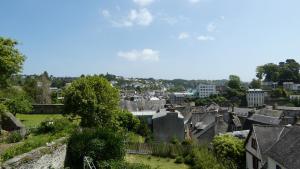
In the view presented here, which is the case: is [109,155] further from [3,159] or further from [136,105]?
[136,105]

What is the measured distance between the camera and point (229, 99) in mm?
139875

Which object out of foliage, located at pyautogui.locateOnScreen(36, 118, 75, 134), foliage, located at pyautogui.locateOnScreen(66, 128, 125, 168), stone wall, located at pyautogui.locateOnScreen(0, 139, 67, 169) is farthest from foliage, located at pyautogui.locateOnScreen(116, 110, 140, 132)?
stone wall, located at pyautogui.locateOnScreen(0, 139, 67, 169)

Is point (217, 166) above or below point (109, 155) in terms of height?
below

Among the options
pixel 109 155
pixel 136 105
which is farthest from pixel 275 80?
pixel 109 155

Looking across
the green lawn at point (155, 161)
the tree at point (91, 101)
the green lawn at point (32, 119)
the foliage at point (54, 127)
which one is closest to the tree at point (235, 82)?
the green lawn at point (32, 119)

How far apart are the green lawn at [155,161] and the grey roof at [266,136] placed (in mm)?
5459

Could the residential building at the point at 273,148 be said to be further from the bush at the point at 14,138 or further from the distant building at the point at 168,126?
the bush at the point at 14,138

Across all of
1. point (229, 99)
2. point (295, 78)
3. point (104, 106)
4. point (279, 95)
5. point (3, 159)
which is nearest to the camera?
point (3, 159)

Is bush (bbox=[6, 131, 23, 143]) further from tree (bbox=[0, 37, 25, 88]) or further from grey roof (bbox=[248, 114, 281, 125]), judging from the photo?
grey roof (bbox=[248, 114, 281, 125])

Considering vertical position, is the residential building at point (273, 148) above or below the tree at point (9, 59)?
below

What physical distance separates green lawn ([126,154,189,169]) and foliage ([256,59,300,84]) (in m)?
142

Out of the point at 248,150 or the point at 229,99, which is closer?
the point at 248,150

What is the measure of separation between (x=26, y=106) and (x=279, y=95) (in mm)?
111574

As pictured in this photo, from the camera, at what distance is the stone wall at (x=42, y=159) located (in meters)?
13.0
